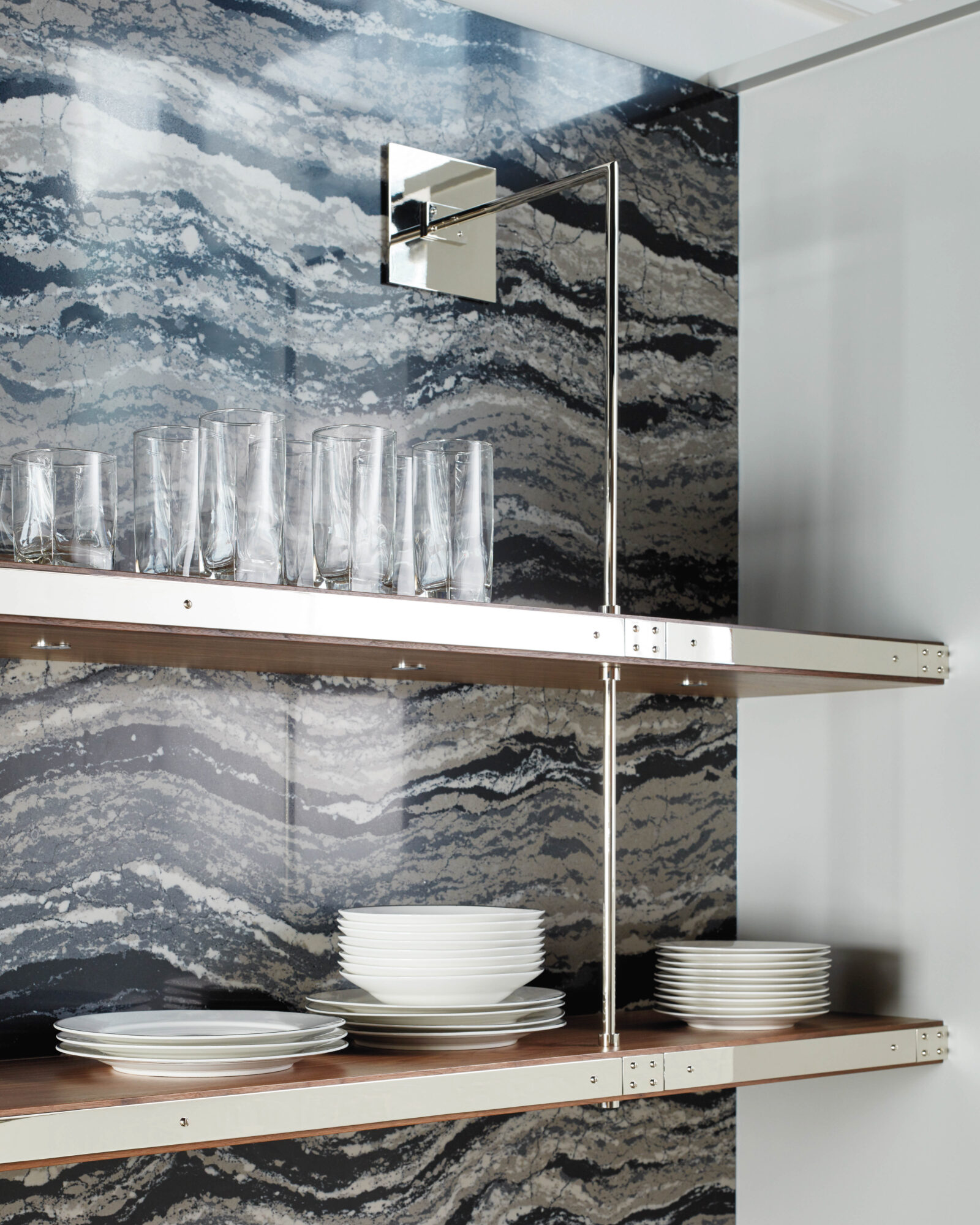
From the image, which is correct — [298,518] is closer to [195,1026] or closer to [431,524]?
[431,524]

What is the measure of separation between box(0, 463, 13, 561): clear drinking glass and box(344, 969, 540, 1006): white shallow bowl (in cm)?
58

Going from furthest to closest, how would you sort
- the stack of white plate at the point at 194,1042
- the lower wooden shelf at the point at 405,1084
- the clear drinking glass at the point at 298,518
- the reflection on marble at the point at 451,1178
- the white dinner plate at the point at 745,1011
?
1. the white dinner plate at the point at 745,1011
2. the reflection on marble at the point at 451,1178
3. the clear drinking glass at the point at 298,518
4. the stack of white plate at the point at 194,1042
5. the lower wooden shelf at the point at 405,1084

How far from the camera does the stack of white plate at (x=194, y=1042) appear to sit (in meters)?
1.26

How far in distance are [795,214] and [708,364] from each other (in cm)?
26

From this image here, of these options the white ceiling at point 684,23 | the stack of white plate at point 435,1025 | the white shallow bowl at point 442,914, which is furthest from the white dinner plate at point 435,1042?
the white ceiling at point 684,23

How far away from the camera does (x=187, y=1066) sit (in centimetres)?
127

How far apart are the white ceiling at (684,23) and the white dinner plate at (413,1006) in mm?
1306

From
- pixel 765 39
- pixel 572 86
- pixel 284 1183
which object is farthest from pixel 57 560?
pixel 765 39

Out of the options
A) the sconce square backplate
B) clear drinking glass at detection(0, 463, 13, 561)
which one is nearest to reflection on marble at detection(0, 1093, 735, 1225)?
clear drinking glass at detection(0, 463, 13, 561)

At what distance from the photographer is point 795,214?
83.3 inches

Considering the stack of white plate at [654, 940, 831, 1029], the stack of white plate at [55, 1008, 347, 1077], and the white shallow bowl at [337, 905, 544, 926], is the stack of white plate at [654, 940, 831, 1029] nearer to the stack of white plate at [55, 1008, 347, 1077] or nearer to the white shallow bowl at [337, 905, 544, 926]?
the white shallow bowl at [337, 905, 544, 926]

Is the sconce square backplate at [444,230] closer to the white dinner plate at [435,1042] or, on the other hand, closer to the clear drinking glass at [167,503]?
the clear drinking glass at [167,503]

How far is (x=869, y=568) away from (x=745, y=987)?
2.01 feet

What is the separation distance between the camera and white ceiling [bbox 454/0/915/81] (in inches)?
78.8
